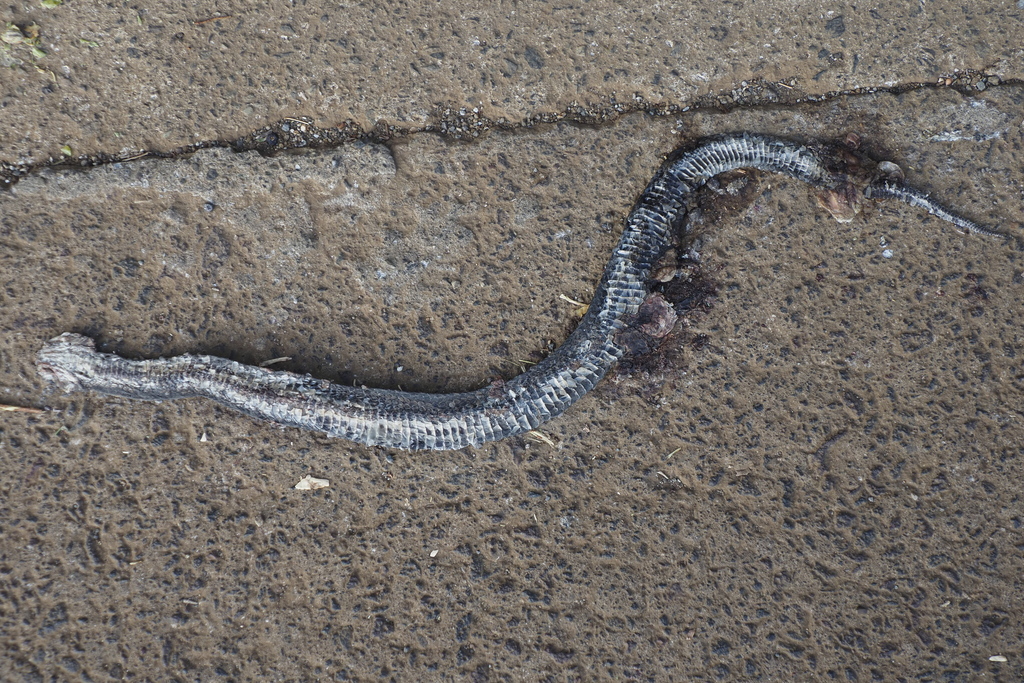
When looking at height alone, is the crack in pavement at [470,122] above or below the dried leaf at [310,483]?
above

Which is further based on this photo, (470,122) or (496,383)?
(470,122)

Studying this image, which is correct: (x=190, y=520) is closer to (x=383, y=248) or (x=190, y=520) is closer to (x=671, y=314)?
(x=383, y=248)

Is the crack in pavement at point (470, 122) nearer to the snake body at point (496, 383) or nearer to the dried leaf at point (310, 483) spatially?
→ the snake body at point (496, 383)

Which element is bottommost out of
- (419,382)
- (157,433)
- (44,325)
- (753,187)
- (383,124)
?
(157,433)

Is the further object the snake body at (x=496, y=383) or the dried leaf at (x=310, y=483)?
the dried leaf at (x=310, y=483)

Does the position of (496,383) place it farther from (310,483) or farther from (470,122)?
(470,122)

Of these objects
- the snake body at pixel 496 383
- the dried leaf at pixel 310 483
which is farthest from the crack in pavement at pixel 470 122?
the dried leaf at pixel 310 483

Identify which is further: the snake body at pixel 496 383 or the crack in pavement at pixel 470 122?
the crack in pavement at pixel 470 122

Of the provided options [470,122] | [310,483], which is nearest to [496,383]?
[310,483]

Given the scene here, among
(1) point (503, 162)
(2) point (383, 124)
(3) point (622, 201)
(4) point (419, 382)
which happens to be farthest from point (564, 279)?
(2) point (383, 124)
